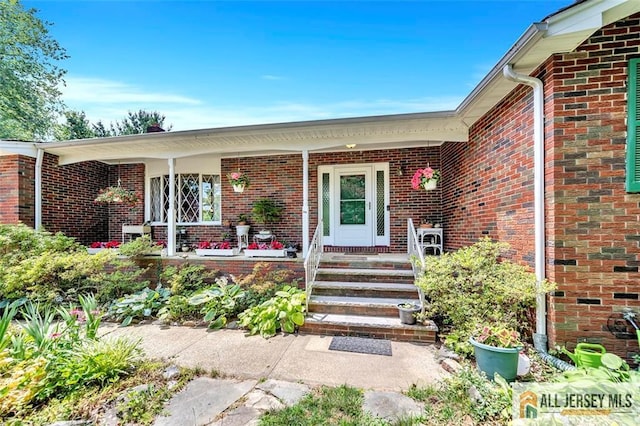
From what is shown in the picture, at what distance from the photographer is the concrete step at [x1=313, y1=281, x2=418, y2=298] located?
445cm

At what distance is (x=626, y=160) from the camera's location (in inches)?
108

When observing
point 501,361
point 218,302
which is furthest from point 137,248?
point 501,361

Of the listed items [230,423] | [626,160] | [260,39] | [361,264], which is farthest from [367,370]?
[260,39]

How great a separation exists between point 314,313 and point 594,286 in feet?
11.3

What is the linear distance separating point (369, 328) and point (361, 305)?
43 centimetres

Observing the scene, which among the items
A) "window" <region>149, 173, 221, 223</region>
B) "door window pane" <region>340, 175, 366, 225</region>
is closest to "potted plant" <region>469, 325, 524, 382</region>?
"door window pane" <region>340, 175, 366, 225</region>

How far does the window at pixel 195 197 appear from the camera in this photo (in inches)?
294

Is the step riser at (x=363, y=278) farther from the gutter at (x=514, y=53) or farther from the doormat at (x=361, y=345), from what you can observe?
the gutter at (x=514, y=53)

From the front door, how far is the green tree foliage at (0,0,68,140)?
14261mm

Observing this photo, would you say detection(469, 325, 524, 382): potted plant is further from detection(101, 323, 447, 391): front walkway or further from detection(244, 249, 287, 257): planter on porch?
detection(244, 249, 287, 257): planter on porch

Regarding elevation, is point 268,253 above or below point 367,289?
above

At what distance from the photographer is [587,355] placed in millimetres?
2479

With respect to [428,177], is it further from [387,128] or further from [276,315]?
[276,315]

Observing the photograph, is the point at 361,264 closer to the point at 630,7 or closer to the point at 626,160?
the point at 626,160
